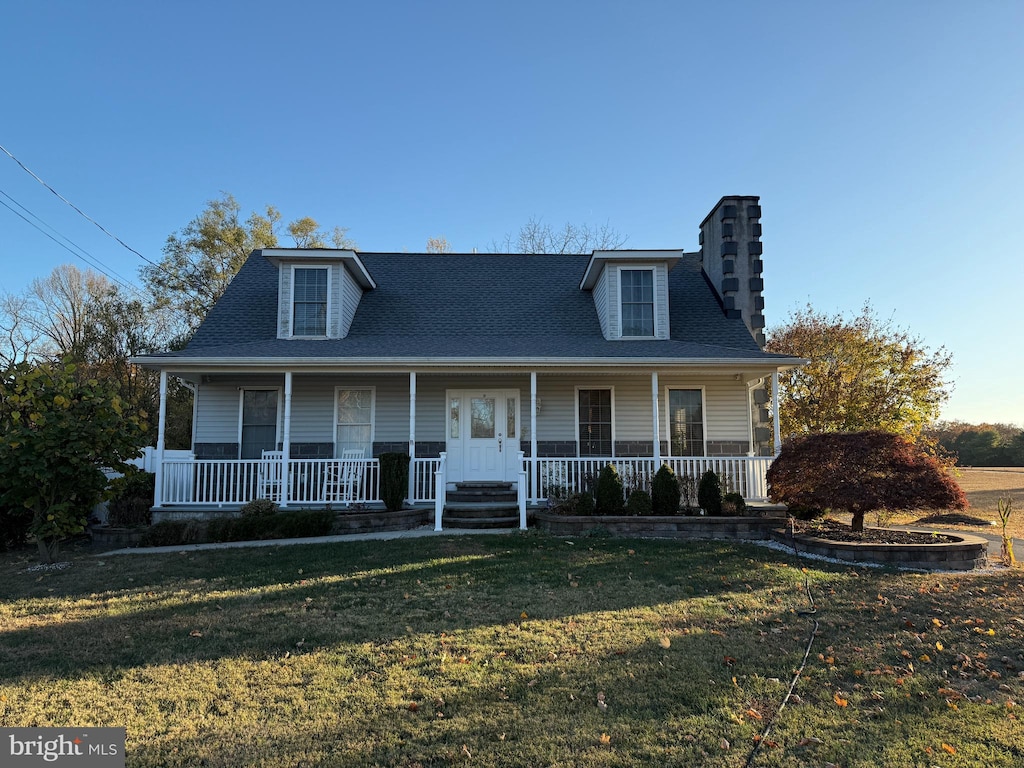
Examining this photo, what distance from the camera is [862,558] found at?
759 centimetres

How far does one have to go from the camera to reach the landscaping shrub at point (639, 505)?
9.82 m

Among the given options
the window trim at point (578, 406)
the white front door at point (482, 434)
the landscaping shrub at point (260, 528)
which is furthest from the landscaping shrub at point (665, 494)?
the landscaping shrub at point (260, 528)

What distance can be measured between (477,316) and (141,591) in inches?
349

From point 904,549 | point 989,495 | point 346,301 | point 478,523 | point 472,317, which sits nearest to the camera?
point 904,549

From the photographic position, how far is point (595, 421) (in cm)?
1270

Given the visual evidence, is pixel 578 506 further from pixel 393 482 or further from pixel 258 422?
pixel 258 422

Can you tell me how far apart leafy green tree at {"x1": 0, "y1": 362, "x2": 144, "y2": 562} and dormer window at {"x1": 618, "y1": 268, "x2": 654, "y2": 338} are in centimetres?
980

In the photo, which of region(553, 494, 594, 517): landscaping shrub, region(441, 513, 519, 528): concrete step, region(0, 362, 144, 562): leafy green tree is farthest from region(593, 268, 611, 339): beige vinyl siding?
region(0, 362, 144, 562): leafy green tree

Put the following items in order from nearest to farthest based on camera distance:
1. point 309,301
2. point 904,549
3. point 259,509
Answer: point 904,549, point 259,509, point 309,301

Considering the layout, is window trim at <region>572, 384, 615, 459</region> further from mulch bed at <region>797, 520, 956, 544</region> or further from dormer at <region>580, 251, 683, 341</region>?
mulch bed at <region>797, 520, 956, 544</region>

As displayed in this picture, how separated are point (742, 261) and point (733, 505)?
6.54m

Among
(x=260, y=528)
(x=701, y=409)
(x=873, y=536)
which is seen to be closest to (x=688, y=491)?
(x=701, y=409)

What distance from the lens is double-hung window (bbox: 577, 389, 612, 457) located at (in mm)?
12617

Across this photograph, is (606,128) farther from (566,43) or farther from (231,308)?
(231,308)
